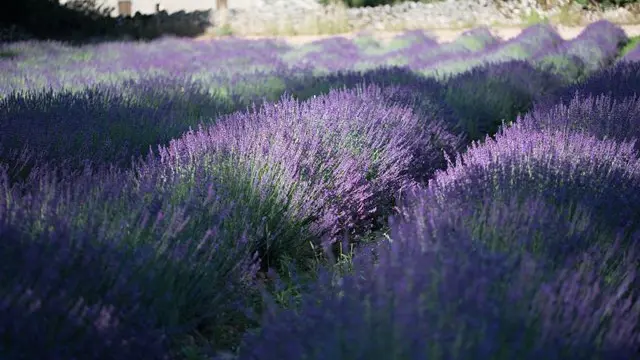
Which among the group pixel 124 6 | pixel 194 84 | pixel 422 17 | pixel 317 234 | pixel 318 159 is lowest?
pixel 317 234

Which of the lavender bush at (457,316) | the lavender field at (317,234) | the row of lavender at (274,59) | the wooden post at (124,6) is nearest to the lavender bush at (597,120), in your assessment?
the lavender field at (317,234)

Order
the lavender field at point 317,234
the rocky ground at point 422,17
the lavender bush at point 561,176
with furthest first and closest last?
1. the rocky ground at point 422,17
2. the lavender bush at point 561,176
3. the lavender field at point 317,234

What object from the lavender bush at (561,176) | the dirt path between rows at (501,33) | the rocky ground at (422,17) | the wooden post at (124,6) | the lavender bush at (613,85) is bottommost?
the lavender bush at (561,176)

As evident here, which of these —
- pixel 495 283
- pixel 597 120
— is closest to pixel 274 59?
pixel 597 120

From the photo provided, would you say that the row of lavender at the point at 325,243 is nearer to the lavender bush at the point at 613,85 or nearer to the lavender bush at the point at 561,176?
the lavender bush at the point at 561,176

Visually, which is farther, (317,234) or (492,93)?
(492,93)

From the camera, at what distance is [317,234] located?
2.72 meters

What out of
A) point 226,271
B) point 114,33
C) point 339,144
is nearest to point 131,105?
point 339,144

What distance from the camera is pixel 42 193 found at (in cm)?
215

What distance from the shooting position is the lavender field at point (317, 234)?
1.35 metres

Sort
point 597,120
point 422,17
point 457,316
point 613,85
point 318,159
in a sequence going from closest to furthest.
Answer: point 457,316, point 318,159, point 597,120, point 613,85, point 422,17

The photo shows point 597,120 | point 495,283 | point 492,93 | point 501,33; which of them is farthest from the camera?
point 501,33

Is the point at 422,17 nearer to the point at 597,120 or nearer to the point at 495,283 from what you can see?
the point at 597,120

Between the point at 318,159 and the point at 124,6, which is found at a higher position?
the point at 124,6
